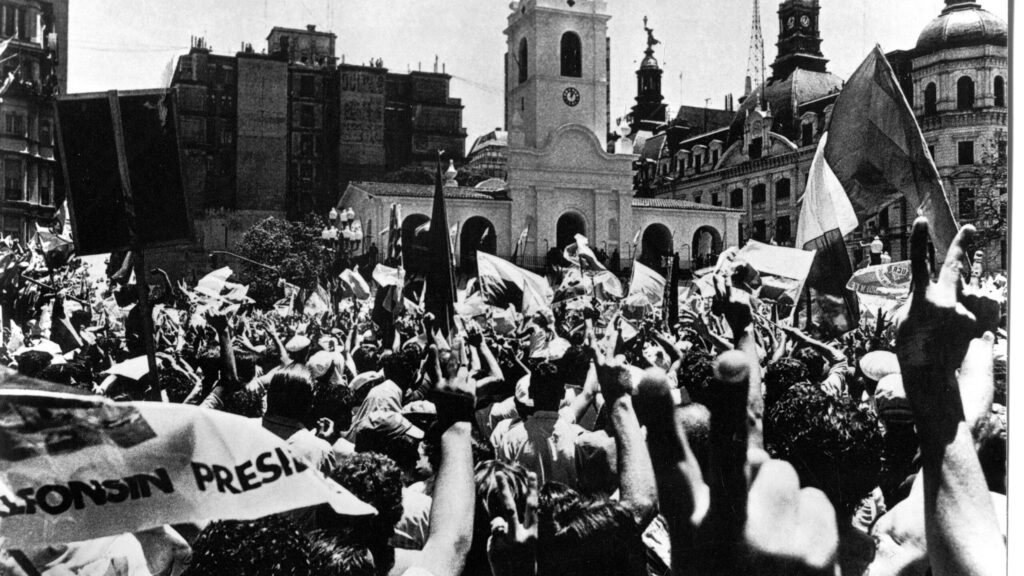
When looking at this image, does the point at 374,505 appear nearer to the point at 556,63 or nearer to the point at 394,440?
the point at 394,440

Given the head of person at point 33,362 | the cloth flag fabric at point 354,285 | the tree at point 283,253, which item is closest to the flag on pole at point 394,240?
the tree at point 283,253

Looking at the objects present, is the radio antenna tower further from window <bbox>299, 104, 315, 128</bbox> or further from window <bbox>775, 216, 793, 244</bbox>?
window <bbox>299, 104, 315, 128</bbox>

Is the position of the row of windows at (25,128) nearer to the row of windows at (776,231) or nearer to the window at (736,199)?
the row of windows at (776,231)

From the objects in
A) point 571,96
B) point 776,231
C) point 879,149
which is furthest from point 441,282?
point 571,96

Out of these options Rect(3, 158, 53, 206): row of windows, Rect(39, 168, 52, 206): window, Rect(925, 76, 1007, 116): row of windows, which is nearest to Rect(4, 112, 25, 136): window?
Rect(3, 158, 53, 206): row of windows

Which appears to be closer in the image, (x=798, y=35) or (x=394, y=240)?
(x=798, y=35)

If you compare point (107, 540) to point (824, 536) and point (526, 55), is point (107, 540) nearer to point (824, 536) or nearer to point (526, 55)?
point (824, 536)
